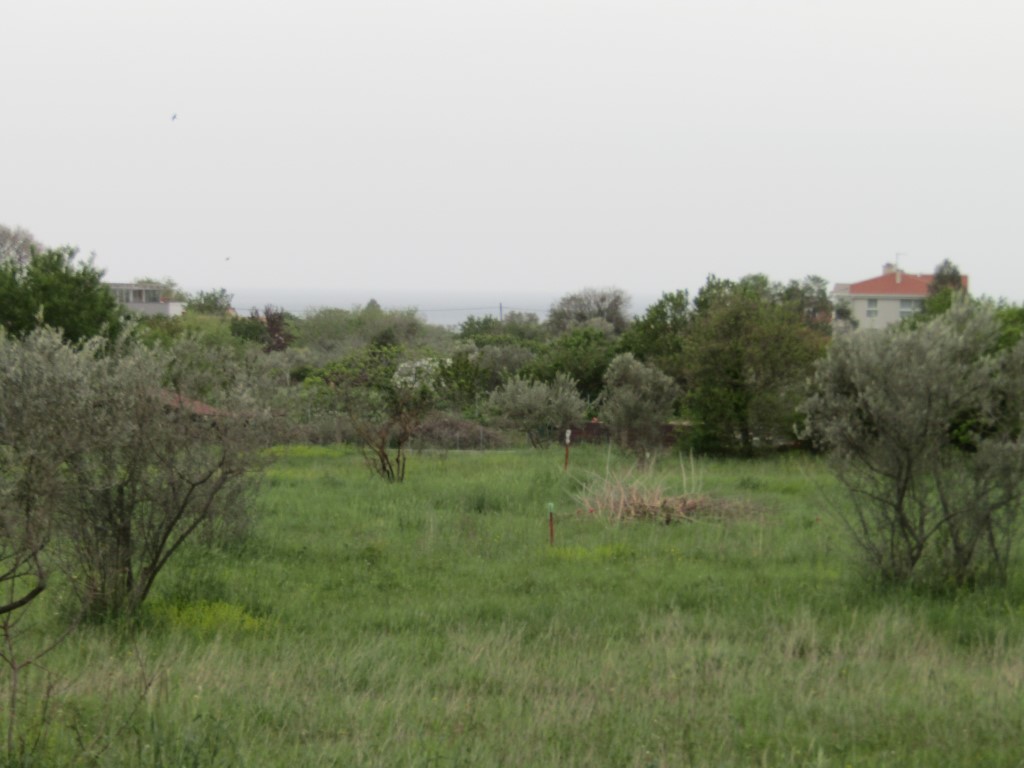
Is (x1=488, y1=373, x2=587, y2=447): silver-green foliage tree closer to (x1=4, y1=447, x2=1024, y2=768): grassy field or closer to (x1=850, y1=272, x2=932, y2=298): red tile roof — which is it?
(x1=4, y1=447, x2=1024, y2=768): grassy field

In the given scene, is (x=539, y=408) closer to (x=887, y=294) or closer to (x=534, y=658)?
(x=534, y=658)

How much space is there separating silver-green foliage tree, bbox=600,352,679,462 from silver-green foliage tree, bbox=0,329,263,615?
16.2 metres

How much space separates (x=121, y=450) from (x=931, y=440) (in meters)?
6.78

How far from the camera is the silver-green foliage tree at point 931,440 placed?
9070 mm

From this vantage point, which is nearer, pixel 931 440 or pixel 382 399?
pixel 931 440

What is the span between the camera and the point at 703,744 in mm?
5082

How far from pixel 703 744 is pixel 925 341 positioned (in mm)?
5243

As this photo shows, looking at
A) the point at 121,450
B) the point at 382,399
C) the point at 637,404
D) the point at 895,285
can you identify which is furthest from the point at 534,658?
the point at 895,285

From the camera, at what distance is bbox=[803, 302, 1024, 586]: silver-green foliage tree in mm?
9070

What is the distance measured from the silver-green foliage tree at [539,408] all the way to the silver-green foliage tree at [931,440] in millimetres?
16832

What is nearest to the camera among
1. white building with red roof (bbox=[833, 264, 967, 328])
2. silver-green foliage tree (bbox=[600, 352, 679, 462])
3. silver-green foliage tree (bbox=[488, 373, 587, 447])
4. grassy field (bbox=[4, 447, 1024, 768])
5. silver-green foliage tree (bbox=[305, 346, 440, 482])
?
grassy field (bbox=[4, 447, 1024, 768])

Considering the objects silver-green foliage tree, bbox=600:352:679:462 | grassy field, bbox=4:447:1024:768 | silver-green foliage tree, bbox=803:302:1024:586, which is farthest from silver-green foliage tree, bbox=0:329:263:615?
silver-green foliage tree, bbox=600:352:679:462

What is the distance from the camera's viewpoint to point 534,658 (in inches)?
273

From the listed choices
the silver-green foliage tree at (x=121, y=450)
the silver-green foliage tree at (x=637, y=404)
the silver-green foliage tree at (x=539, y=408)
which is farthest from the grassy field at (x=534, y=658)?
the silver-green foliage tree at (x=539, y=408)
